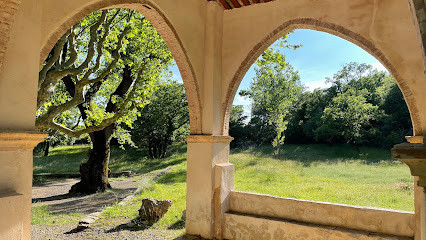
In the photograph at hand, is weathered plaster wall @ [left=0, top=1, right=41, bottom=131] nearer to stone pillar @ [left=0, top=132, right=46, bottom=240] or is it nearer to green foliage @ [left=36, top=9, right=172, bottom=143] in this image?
stone pillar @ [left=0, top=132, right=46, bottom=240]

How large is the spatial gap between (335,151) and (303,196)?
15672mm

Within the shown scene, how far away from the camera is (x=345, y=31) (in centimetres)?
482

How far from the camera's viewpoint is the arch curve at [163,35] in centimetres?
303

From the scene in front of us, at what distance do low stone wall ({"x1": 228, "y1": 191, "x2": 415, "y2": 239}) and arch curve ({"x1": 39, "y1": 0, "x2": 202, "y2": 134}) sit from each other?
5.54 feet

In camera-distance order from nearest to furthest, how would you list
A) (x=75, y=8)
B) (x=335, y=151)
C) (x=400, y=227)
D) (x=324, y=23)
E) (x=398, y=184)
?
(x=75, y=8) → (x=400, y=227) → (x=324, y=23) → (x=398, y=184) → (x=335, y=151)

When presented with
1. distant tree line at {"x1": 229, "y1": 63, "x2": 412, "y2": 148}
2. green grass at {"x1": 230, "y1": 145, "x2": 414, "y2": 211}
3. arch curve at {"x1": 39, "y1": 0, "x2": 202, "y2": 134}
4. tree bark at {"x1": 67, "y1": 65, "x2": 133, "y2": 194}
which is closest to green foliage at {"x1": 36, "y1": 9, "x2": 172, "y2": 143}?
tree bark at {"x1": 67, "y1": 65, "x2": 133, "y2": 194}

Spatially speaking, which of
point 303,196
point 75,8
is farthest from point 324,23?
point 303,196

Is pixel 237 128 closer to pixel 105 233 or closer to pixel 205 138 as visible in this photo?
pixel 105 233

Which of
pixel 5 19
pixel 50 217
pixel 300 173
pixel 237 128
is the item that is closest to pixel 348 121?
pixel 237 128

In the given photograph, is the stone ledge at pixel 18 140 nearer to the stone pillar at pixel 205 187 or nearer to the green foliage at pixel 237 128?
the stone pillar at pixel 205 187

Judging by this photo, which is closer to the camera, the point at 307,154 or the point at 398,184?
the point at 398,184

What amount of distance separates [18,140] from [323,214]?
4.40m

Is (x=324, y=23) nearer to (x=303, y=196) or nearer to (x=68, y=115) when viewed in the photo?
(x=303, y=196)

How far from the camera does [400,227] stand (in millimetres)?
4219
